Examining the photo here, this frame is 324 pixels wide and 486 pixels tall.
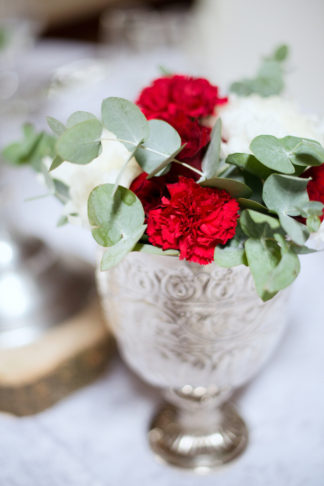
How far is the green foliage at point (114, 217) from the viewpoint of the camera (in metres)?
0.34

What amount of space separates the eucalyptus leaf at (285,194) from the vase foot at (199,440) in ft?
0.95

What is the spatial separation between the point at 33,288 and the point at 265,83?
345 mm

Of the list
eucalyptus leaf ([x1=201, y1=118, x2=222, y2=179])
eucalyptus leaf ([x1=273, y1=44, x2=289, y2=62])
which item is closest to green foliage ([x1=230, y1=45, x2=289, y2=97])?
eucalyptus leaf ([x1=273, y1=44, x2=289, y2=62])

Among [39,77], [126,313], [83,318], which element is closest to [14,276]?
[83,318]

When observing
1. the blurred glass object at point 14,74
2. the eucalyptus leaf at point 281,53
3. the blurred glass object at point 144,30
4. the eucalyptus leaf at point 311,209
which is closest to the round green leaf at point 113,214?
the eucalyptus leaf at point 311,209

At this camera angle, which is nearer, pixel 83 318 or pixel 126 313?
pixel 126 313

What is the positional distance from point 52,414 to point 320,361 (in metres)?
0.32

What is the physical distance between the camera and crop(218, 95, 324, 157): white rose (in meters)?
0.36

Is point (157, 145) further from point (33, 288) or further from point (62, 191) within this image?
point (33, 288)

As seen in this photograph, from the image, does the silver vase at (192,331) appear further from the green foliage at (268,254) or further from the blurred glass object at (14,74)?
the blurred glass object at (14,74)

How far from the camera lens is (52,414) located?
0.57 m

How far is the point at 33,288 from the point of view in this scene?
0.59m

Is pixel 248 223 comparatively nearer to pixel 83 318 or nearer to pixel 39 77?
pixel 83 318

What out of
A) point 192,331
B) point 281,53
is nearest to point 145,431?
point 192,331
